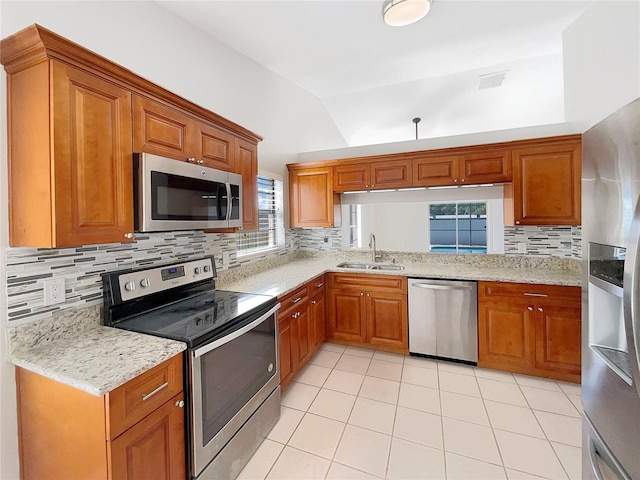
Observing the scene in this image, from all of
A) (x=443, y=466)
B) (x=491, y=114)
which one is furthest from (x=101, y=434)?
Result: (x=491, y=114)

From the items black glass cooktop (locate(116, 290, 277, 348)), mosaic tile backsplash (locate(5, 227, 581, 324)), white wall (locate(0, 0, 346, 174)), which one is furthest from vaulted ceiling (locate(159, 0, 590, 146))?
black glass cooktop (locate(116, 290, 277, 348))

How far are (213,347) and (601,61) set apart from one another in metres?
3.57

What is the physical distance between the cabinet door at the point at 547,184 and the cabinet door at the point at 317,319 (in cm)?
208

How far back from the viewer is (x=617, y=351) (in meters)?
0.94

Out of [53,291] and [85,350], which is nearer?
[85,350]

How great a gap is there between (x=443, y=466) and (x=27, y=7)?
10.5 ft

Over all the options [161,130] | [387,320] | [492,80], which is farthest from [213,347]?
[492,80]

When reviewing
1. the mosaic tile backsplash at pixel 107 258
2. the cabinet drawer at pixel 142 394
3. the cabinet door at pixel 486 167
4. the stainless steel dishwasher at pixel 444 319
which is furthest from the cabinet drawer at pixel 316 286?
the cabinet door at pixel 486 167

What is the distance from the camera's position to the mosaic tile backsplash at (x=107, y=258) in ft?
4.16

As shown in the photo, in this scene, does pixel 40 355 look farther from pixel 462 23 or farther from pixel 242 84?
pixel 462 23

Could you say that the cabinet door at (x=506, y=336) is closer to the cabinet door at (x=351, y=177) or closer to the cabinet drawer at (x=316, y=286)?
the cabinet drawer at (x=316, y=286)

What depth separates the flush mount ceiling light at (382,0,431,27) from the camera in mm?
2055

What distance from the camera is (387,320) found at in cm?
295

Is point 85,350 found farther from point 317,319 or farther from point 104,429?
point 317,319
